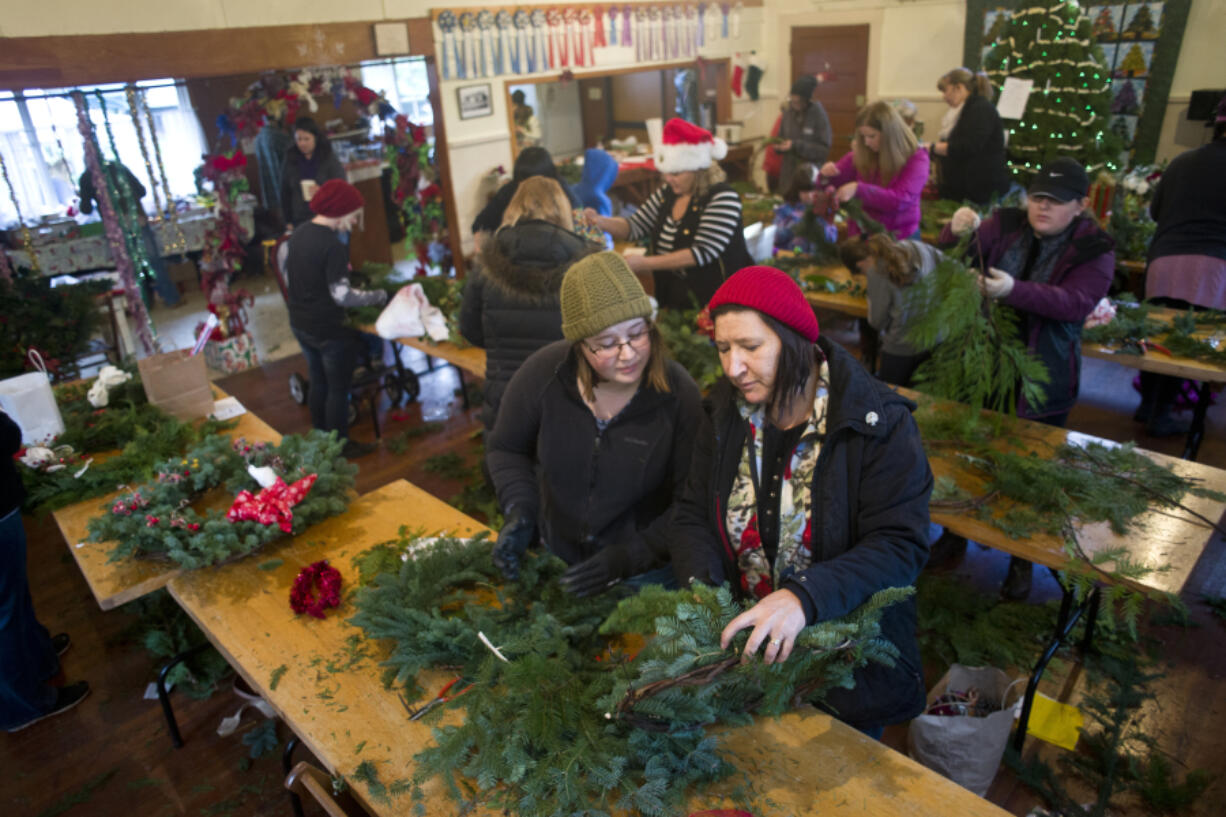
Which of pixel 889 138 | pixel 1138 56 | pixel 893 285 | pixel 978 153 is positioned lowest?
pixel 893 285

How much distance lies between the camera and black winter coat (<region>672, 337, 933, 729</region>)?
1.61m

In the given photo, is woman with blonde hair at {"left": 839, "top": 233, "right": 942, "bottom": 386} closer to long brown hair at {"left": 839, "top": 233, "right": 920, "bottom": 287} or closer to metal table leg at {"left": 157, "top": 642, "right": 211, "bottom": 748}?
long brown hair at {"left": 839, "top": 233, "right": 920, "bottom": 287}

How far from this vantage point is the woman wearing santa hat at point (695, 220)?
3.73m

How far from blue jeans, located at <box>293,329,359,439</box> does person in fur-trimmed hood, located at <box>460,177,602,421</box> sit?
177cm

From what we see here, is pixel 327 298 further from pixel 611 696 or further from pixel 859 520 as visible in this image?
pixel 859 520

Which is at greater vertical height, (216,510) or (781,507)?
(781,507)

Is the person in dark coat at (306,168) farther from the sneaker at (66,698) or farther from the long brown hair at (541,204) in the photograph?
the sneaker at (66,698)

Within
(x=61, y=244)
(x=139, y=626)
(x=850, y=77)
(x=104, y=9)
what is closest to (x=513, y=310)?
(x=139, y=626)

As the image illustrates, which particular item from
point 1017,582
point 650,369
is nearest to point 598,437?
point 650,369

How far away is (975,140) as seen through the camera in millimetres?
5625

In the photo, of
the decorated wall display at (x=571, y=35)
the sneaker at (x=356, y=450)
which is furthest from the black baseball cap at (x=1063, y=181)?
the decorated wall display at (x=571, y=35)

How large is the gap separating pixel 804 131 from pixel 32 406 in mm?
6124

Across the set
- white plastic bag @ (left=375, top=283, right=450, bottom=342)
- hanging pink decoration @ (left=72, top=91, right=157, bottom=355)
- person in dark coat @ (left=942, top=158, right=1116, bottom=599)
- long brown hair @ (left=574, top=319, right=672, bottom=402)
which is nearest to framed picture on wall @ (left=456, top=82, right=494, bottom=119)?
hanging pink decoration @ (left=72, top=91, right=157, bottom=355)

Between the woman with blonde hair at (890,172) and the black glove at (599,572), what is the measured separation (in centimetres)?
315
